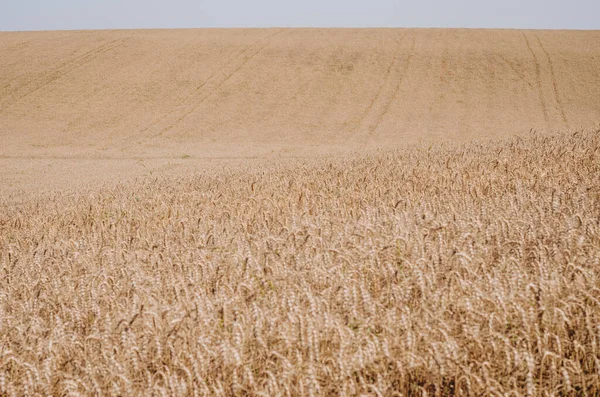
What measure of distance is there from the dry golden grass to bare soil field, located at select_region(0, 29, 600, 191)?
545 inches

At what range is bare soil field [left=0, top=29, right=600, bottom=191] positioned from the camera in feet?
78.2

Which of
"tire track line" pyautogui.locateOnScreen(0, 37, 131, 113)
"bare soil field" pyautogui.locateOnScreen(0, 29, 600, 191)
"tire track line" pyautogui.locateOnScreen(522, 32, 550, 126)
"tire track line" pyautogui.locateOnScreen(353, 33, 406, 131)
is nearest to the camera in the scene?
"bare soil field" pyautogui.locateOnScreen(0, 29, 600, 191)

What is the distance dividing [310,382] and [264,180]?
18.6ft

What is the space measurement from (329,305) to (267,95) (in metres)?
29.8

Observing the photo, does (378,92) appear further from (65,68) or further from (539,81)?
(65,68)

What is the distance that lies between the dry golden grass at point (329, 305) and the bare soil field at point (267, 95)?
1383cm

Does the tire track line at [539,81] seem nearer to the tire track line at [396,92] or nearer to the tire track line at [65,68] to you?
the tire track line at [396,92]

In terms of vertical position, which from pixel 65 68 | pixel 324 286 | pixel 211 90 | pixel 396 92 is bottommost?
pixel 324 286

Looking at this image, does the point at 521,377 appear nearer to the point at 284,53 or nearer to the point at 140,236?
the point at 140,236

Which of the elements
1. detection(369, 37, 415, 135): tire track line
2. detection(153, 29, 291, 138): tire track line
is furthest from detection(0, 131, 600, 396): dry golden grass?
detection(153, 29, 291, 138): tire track line

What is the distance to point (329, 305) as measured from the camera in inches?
89.1

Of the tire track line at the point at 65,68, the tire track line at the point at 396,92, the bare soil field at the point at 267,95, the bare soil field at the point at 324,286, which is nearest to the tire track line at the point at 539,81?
the bare soil field at the point at 267,95

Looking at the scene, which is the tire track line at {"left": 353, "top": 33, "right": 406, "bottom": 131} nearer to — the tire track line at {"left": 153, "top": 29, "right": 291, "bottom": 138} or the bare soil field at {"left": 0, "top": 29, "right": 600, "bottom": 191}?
the bare soil field at {"left": 0, "top": 29, "right": 600, "bottom": 191}

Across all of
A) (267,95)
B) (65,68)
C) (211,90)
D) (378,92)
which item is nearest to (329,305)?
(267,95)
